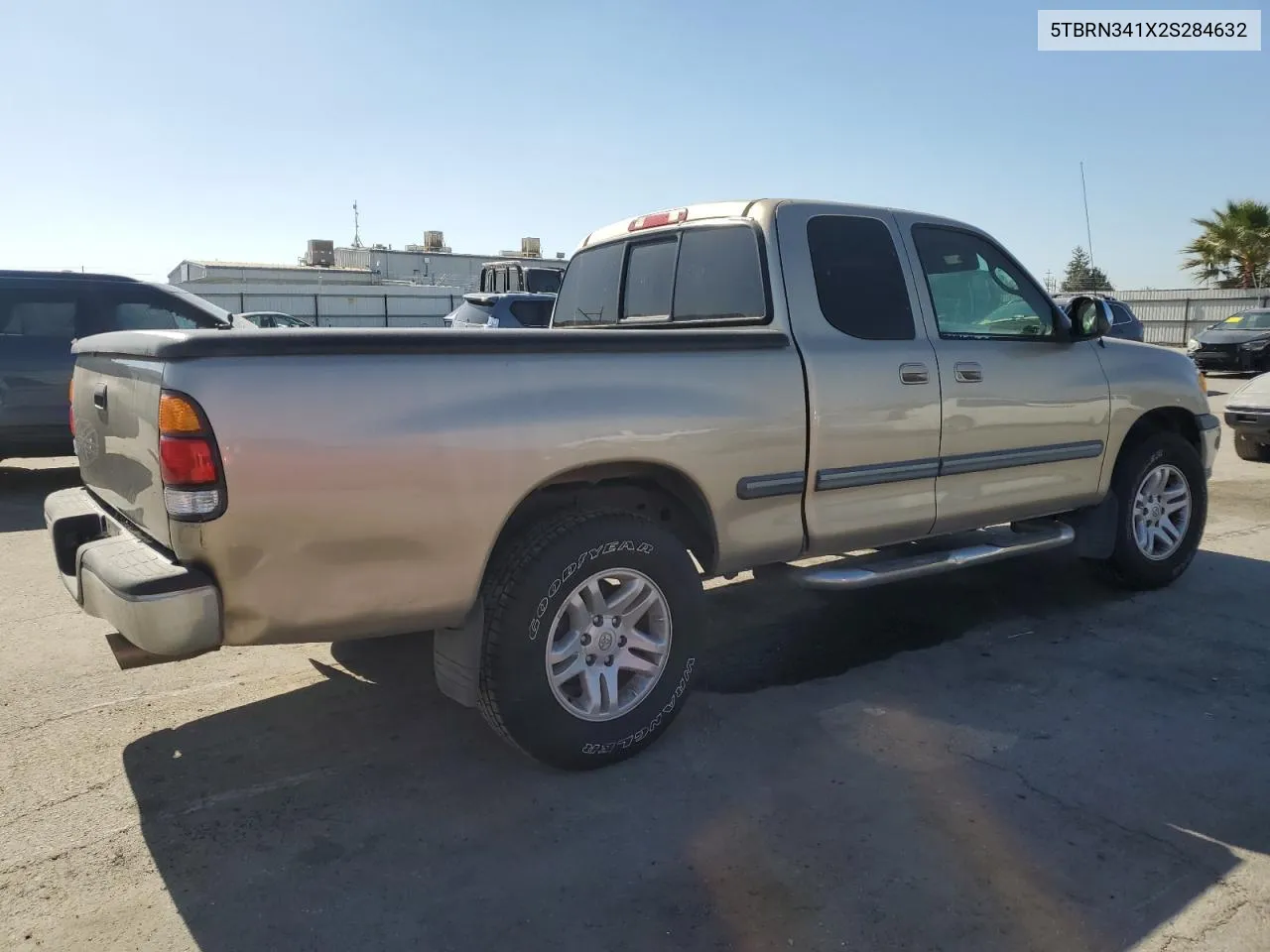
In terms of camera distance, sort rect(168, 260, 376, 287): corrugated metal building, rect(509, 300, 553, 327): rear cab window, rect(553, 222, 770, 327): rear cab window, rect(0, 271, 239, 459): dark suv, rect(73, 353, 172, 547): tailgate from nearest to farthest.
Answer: rect(73, 353, 172, 547): tailgate < rect(553, 222, 770, 327): rear cab window < rect(0, 271, 239, 459): dark suv < rect(509, 300, 553, 327): rear cab window < rect(168, 260, 376, 287): corrugated metal building

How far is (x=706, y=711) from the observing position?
12.8ft

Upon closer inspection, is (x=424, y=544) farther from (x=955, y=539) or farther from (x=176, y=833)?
(x=955, y=539)

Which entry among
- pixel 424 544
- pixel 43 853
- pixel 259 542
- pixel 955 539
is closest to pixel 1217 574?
pixel 955 539

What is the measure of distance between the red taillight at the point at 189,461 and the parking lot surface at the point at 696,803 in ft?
3.62

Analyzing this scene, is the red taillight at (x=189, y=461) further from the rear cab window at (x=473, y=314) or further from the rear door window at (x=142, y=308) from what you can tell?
the rear cab window at (x=473, y=314)

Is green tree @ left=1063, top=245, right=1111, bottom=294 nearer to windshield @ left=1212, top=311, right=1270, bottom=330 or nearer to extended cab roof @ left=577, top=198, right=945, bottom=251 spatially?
windshield @ left=1212, top=311, right=1270, bottom=330

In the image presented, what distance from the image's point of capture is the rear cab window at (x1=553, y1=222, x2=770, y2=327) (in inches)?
164

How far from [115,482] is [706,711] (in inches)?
90.5

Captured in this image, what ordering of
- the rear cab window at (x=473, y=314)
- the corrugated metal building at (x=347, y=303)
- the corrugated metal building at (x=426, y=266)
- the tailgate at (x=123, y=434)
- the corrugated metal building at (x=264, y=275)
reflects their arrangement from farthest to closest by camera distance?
the corrugated metal building at (x=426, y=266) < the corrugated metal building at (x=264, y=275) < the corrugated metal building at (x=347, y=303) < the rear cab window at (x=473, y=314) < the tailgate at (x=123, y=434)

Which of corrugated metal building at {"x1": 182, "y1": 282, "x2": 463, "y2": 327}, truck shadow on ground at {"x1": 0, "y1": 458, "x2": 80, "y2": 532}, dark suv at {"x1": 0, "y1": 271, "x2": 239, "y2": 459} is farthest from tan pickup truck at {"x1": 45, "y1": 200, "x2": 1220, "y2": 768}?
corrugated metal building at {"x1": 182, "y1": 282, "x2": 463, "y2": 327}

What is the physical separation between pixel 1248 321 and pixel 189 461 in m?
22.8

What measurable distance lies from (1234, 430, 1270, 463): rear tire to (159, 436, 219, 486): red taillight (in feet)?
34.3

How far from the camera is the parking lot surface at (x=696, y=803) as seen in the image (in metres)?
2.58

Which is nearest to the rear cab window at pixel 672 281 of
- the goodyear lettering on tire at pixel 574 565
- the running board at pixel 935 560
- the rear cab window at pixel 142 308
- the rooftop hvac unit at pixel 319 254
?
the running board at pixel 935 560
